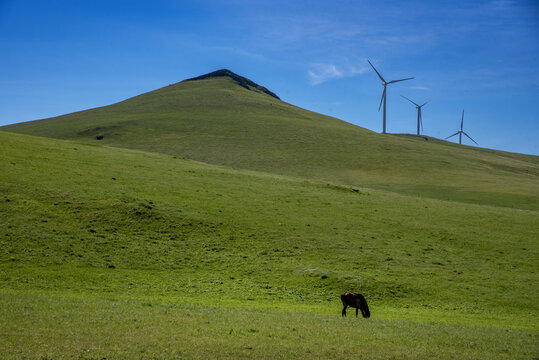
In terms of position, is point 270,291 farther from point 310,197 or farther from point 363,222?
point 310,197

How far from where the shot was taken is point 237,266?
2495cm

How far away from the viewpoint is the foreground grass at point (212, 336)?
9930 mm

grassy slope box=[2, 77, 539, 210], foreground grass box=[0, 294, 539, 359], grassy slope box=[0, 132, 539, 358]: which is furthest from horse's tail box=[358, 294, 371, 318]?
grassy slope box=[2, 77, 539, 210]

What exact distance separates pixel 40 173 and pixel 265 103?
349 feet

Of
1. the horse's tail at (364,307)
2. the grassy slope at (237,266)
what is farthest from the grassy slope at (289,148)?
the horse's tail at (364,307)

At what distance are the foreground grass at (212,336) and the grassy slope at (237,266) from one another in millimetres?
69

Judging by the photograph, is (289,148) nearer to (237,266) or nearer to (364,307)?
(237,266)

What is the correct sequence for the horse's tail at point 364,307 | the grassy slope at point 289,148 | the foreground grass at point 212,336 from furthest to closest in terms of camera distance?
the grassy slope at point 289,148
the horse's tail at point 364,307
the foreground grass at point 212,336

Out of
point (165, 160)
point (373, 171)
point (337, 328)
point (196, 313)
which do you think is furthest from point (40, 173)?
point (373, 171)

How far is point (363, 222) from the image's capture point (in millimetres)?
36125

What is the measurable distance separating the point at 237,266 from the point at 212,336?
44.7ft

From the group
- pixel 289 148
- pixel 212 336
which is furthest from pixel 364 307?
pixel 289 148

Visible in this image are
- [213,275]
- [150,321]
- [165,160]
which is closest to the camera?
[150,321]

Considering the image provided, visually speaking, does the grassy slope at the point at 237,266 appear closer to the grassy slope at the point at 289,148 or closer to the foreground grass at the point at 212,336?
the foreground grass at the point at 212,336
